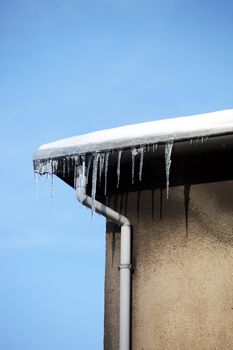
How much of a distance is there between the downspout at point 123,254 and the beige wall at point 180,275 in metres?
0.10

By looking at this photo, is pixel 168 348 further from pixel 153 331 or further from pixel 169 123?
pixel 169 123

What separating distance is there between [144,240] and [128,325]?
0.73 metres

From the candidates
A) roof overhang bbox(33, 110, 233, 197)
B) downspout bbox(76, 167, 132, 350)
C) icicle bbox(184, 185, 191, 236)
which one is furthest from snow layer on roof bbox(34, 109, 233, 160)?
icicle bbox(184, 185, 191, 236)

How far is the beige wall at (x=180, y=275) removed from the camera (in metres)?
3.78

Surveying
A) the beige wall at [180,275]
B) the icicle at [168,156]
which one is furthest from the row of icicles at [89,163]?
the beige wall at [180,275]

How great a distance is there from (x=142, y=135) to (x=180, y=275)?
3.93 ft

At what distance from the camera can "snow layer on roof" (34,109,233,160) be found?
3582 millimetres

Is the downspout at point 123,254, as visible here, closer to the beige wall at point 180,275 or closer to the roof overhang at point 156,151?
the beige wall at point 180,275

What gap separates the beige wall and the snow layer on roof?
2.06 ft

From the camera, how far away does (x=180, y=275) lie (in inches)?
156

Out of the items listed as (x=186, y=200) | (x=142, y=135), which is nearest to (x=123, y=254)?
(x=186, y=200)

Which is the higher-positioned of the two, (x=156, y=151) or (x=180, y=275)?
(x=156, y=151)

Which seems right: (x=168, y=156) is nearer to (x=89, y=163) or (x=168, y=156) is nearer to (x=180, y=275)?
(x=89, y=163)

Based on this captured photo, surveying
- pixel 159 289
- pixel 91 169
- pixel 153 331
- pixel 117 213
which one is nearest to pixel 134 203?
pixel 117 213
